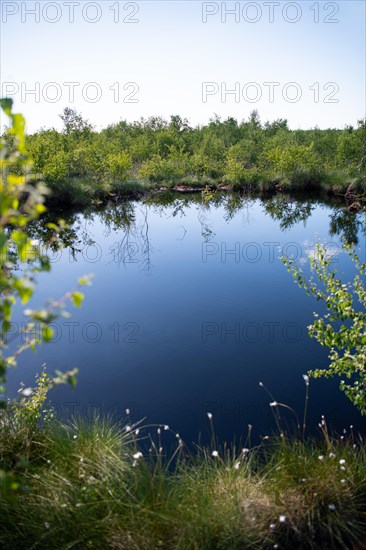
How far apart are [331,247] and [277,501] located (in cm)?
1435

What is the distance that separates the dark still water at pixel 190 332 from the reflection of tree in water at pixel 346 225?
0.59ft

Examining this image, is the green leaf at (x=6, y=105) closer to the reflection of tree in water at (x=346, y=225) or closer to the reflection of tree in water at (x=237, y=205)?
the reflection of tree in water at (x=346, y=225)

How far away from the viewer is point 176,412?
6633 mm

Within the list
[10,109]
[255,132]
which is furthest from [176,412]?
[255,132]

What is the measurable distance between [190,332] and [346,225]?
14009 mm

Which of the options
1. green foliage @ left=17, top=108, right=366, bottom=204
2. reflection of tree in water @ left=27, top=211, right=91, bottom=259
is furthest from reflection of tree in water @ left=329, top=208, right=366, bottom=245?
reflection of tree in water @ left=27, top=211, right=91, bottom=259

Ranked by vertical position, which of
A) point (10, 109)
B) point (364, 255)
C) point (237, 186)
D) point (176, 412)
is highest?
point (237, 186)

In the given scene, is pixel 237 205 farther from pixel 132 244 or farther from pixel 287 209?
pixel 132 244

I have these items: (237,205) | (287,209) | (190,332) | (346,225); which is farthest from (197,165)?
(190,332)

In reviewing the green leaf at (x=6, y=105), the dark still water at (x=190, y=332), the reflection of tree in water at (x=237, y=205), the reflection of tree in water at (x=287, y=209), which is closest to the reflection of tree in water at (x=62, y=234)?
the dark still water at (x=190, y=332)

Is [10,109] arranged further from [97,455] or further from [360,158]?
[360,158]

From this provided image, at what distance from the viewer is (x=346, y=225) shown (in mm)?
20188

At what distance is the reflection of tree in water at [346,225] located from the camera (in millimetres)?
18469

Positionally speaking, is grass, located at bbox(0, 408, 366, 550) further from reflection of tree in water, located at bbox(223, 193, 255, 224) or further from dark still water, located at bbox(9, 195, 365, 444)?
reflection of tree in water, located at bbox(223, 193, 255, 224)
